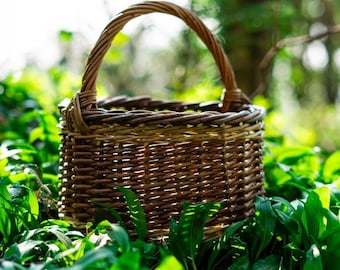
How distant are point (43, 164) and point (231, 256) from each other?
79 cm

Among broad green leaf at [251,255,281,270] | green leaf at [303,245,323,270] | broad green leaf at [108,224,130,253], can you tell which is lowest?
broad green leaf at [251,255,281,270]

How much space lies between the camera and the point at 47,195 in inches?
50.8

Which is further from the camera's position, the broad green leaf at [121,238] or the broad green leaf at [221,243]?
the broad green leaf at [221,243]

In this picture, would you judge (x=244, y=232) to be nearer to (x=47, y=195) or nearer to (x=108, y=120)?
(x=108, y=120)

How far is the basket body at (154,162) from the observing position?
1081 millimetres

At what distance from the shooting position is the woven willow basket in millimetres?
1083

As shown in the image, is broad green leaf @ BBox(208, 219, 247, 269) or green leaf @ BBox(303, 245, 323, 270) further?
broad green leaf @ BBox(208, 219, 247, 269)

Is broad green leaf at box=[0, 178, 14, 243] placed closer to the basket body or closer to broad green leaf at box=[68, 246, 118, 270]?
the basket body

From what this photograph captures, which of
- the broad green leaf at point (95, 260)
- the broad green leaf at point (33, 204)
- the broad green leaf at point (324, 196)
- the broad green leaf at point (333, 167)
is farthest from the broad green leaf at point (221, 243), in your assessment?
the broad green leaf at point (333, 167)

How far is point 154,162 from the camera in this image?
43.0 inches

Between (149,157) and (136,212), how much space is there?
4.8 inches

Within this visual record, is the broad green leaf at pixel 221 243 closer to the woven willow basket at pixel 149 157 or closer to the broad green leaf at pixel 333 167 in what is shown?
the woven willow basket at pixel 149 157

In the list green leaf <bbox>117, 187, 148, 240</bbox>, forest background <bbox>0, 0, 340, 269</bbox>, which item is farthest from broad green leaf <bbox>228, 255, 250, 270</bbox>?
green leaf <bbox>117, 187, 148, 240</bbox>

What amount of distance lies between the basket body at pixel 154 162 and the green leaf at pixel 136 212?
35mm
